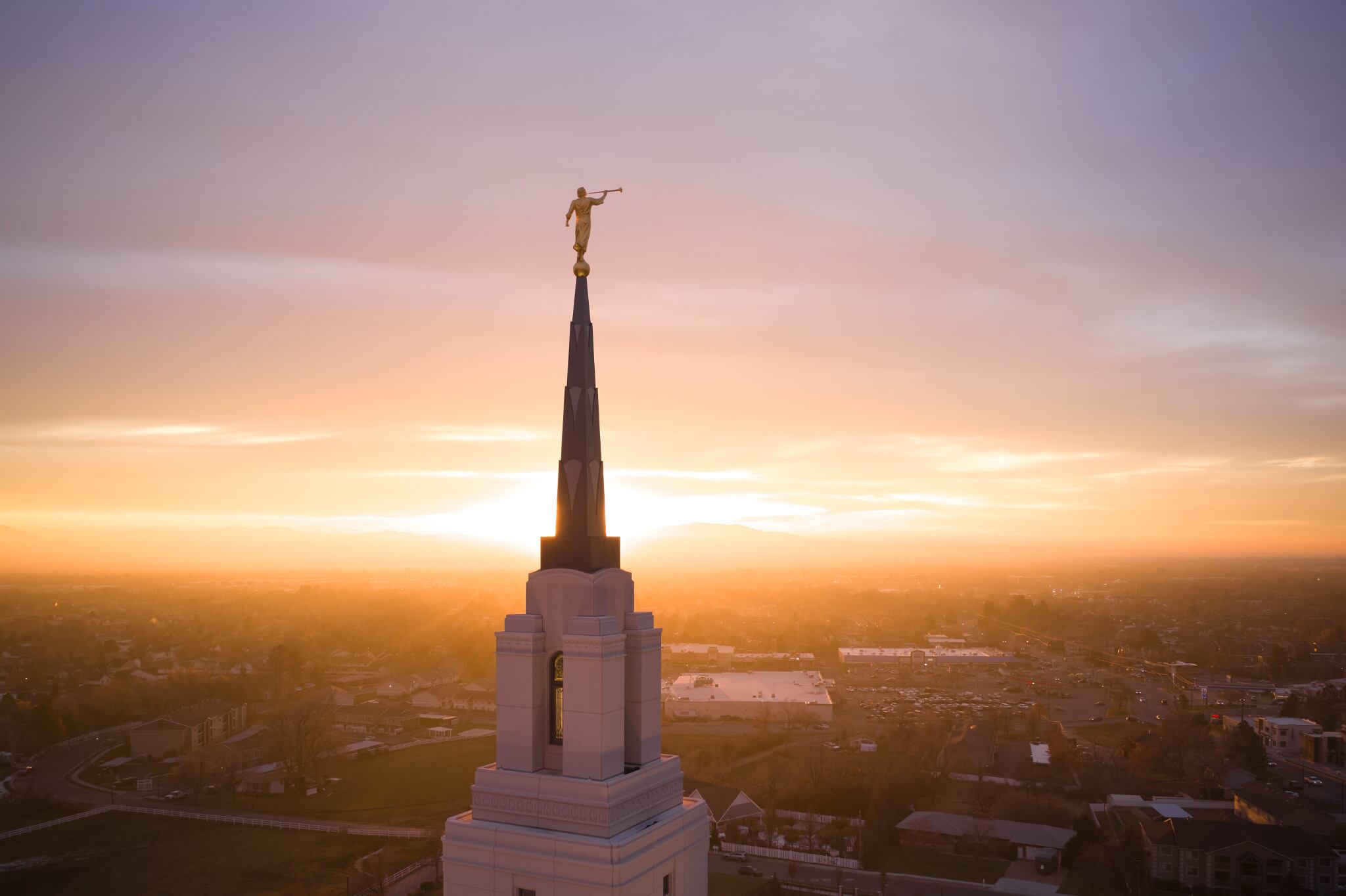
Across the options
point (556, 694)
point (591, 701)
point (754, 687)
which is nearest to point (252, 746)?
point (754, 687)

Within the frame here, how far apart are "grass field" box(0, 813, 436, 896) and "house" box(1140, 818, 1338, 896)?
2831 centimetres

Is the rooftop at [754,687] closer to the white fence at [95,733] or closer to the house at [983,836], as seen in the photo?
the house at [983,836]

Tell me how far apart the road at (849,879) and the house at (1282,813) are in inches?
532

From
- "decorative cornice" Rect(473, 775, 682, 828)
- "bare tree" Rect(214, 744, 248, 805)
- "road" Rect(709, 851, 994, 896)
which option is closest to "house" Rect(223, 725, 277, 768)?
"bare tree" Rect(214, 744, 248, 805)

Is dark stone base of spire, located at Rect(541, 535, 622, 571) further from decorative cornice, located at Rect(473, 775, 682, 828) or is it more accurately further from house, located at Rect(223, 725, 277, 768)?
house, located at Rect(223, 725, 277, 768)

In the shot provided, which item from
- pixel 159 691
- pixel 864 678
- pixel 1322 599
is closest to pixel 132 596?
pixel 159 691

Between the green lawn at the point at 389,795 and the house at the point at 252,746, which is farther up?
the house at the point at 252,746

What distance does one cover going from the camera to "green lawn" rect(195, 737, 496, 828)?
41.0 metres

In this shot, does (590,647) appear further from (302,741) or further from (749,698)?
(749,698)

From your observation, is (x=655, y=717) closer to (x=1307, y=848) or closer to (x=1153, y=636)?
(x=1307, y=848)

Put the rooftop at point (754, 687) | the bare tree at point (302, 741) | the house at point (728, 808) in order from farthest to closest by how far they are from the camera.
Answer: the rooftop at point (754, 687) → the bare tree at point (302, 741) → the house at point (728, 808)

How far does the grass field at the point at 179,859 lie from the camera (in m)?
31.0

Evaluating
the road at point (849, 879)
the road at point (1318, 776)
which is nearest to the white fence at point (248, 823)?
the road at point (849, 879)

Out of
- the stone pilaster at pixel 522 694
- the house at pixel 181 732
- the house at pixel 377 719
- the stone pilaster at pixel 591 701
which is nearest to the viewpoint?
the stone pilaster at pixel 591 701
